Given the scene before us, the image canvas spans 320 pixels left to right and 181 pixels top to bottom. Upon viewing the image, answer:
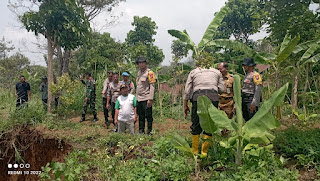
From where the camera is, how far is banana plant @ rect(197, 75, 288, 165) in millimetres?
3059

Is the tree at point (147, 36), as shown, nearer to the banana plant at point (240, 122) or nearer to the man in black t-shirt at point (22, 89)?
the man in black t-shirt at point (22, 89)

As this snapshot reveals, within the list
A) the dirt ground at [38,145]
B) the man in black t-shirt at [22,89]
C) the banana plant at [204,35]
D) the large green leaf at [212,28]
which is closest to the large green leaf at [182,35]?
the banana plant at [204,35]

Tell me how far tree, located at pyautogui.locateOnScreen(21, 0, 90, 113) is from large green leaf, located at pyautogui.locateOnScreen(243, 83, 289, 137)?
5.84m

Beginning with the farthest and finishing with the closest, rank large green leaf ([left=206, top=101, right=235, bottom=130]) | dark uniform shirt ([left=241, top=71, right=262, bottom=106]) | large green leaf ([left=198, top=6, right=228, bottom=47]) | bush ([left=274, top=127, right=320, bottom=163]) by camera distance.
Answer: large green leaf ([left=198, top=6, right=228, bottom=47]) < dark uniform shirt ([left=241, top=71, right=262, bottom=106]) < bush ([left=274, top=127, right=320, bottom=163]) < large green leaf ([left=206, top=101, right=235, bottom=130])

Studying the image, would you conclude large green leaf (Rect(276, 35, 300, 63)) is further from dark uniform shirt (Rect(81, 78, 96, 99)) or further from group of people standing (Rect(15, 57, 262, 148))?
dark uniform shirt (Rect(81, 78, 96, 99))

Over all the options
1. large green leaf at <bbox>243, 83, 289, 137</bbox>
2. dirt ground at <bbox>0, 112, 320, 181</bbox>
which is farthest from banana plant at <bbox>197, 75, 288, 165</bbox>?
dirt ground at <bbox>0, 112, 320, 181</bbox>

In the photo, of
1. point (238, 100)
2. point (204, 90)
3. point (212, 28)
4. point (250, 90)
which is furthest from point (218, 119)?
point (212, 28)

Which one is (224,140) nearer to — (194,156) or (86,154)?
(194,156)

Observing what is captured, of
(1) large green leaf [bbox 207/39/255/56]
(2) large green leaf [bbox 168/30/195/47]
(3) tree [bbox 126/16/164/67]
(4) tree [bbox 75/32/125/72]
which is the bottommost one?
(1) large green leaf [bbox 207/39/255/56]

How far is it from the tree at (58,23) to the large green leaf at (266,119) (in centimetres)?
584

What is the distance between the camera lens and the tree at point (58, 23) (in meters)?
6.96

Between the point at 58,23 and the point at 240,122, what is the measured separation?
608 centimetres

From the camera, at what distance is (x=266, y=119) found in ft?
10.00

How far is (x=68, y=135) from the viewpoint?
18.3ft
